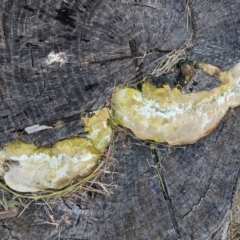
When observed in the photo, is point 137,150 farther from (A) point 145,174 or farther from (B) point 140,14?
(B) point 140,14

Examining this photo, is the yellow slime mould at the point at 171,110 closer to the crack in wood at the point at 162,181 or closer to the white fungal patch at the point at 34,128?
the crack in wood at the point at 162,181

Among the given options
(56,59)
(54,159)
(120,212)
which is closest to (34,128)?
(54,159)

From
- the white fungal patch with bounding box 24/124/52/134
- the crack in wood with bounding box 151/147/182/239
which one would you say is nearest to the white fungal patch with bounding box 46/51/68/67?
the white fungal patch with bounding box 24/124/52/134

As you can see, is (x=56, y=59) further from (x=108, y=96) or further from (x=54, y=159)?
(x=54, y=159)

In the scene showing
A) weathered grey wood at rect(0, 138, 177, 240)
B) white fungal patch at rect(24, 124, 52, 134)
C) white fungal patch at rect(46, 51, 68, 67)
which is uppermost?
white fungal patch at rect(46, 51, 68, 67)

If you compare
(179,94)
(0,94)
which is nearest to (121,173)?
(179,94)

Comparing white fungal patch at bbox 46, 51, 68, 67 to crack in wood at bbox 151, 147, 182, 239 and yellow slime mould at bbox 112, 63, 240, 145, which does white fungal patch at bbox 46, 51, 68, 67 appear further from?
crack in wood at bbox 151, 147, 182, 239
